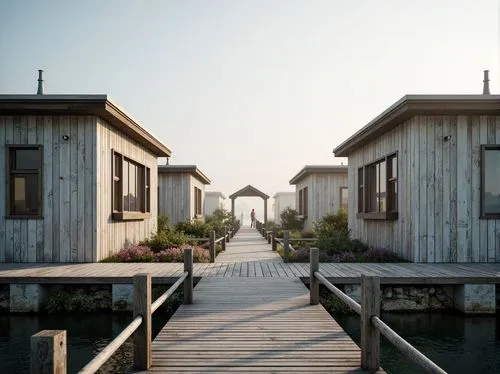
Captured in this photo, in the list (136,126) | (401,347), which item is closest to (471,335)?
(401,347)

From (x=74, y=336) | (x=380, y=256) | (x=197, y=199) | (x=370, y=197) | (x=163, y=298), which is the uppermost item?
(x=370, y=197)

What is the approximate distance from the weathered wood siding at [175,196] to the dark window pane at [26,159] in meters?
12.4

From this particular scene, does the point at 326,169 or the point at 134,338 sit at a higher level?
the point at 326,169

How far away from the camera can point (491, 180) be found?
11383 mm

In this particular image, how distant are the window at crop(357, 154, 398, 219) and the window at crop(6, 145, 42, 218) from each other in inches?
380

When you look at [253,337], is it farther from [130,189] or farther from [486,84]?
[486,84]

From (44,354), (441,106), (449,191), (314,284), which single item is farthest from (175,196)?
(44,354)

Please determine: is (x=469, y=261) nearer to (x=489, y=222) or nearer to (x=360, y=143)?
(x=489, y=222)

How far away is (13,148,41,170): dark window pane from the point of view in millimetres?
11664

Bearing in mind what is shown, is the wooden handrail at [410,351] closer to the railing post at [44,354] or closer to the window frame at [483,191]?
the railing post at [44,354]

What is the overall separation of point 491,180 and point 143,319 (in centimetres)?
1008

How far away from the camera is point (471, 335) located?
766 centimetres

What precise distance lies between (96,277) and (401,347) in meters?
6.91

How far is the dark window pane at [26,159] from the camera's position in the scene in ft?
38.3
